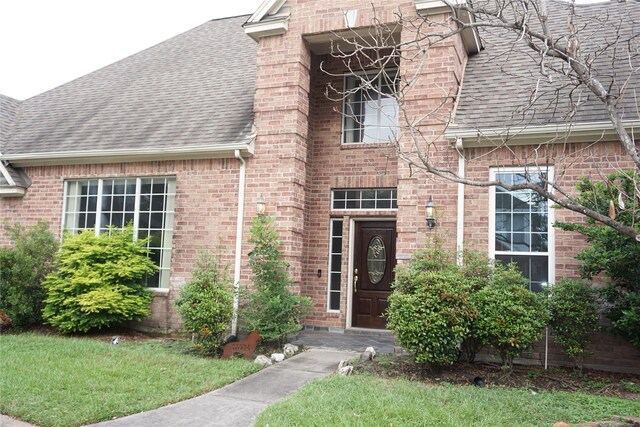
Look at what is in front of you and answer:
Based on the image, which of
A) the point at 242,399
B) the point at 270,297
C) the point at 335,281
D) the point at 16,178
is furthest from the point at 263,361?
the point at 16,178

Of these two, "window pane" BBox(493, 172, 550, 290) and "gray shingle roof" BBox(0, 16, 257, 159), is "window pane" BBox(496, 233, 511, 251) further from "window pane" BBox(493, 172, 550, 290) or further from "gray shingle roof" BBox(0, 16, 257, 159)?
"gray shingle roof" BBox(0, 16, 257, 159)

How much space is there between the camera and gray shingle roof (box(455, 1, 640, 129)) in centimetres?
868

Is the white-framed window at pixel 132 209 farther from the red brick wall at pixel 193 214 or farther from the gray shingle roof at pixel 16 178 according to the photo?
the gray shingle roof at pixel 16 178

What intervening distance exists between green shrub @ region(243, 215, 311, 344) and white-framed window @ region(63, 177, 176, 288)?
2.46 metres

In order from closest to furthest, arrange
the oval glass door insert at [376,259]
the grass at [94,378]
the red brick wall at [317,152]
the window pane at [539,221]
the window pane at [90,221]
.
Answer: the grass at [94,378]
the window pane at [539,221]
the red brick wall at [317,152]
the oval glass door insert at [376,259]
the window pane at [90,221]

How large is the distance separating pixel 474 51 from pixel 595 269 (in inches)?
219

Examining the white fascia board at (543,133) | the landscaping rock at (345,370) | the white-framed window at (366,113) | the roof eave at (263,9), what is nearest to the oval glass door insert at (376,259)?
the white-framed window at (366,113)

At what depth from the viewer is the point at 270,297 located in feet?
30.0

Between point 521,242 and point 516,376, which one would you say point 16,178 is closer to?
point 521,242

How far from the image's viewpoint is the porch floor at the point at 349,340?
30.6ft

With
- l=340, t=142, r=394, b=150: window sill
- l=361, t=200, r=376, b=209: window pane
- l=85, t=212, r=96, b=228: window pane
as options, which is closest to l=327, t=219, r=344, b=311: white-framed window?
l=361, t=200, r=376, b=209: window pane

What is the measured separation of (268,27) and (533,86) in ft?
16.7

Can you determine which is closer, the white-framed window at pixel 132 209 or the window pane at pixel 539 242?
the window pane at pixel 539 242

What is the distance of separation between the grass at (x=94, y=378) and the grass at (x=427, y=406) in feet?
4.97
